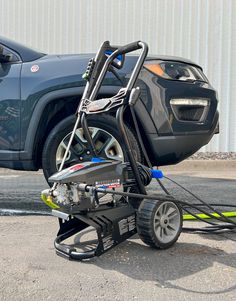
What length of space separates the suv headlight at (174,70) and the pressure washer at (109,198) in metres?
0.70

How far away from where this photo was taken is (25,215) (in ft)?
13.7

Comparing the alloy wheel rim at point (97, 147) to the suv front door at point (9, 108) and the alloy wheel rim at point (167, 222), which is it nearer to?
the suv front door at point (9, 108)

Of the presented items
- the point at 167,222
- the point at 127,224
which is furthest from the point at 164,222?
the point at 127,224

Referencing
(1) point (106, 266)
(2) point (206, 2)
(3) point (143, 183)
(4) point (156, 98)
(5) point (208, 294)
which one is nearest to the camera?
(5) point (208, 294)

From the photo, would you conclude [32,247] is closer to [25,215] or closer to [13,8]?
[25,215]

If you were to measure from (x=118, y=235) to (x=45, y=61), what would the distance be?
75.7 inches

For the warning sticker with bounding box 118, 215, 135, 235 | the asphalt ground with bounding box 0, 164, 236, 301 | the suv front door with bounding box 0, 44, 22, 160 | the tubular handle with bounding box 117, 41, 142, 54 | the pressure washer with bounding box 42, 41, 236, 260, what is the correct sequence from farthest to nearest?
the suv front door with bounding box 0, 44, 22, 160, the tubular handle with bounding box 117, 41, 142, 54, the warning sticker with bounding box 118, 215, 135, 235, the pressure washer with bounding box 42, 41, 236, 260, the asphalt ground with bounding box 0, 164, 236, 301

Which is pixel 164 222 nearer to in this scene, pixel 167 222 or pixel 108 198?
pixel 167 222

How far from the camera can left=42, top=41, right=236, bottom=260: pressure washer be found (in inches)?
111

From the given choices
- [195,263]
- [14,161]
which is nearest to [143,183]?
[195,263]

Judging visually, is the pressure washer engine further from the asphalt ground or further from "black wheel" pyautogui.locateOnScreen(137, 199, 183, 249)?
the asphalt ground

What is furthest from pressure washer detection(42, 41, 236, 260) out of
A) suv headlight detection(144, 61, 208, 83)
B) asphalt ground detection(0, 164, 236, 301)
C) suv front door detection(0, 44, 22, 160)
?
suv front door detection(0, 44, 22, 160)

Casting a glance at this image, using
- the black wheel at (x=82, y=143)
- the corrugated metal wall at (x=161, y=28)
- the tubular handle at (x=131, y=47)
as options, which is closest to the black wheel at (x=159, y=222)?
the black wheel at (x=82, y=143)

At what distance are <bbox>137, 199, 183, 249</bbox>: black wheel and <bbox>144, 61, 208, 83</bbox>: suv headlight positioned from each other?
1.34 meters
